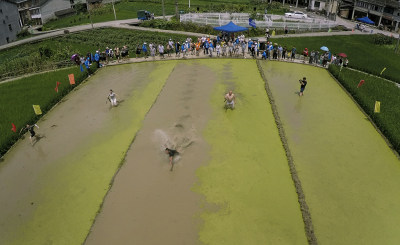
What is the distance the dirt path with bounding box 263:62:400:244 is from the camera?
11641 mm

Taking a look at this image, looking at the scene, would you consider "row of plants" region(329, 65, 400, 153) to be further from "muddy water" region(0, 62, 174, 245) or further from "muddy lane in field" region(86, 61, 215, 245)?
"muddy water" region(0, 62, 174, 245)

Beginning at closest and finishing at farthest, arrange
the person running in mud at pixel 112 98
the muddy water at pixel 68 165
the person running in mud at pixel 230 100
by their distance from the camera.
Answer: the muddy water at pixel 68 165 < the person running in mud at pixel 230 100 < the person running in mud at pixel 112 98

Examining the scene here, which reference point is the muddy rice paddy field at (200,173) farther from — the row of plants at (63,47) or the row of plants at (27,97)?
the row of plants at (63,47)

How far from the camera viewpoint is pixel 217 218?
11.9 m

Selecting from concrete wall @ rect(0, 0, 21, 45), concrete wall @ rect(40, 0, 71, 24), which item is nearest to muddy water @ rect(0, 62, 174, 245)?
concrete wall @ rect(0, 0, 21, 45)

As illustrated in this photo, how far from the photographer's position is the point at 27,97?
22328 mm

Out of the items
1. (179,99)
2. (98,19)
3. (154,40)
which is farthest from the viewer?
(98,19)

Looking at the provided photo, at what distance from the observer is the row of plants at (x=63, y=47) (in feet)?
96.2

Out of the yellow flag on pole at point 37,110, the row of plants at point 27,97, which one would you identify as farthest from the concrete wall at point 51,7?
the yellow flag on pole at point 37,110

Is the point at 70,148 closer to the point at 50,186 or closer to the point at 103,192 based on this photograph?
the point at 50,186

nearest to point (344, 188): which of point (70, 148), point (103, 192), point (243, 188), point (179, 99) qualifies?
point (243, 188)

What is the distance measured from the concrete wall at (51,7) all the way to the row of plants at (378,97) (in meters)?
57.5

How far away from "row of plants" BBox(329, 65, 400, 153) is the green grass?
290 centimetres

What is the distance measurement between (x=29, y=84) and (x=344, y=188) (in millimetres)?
24022
